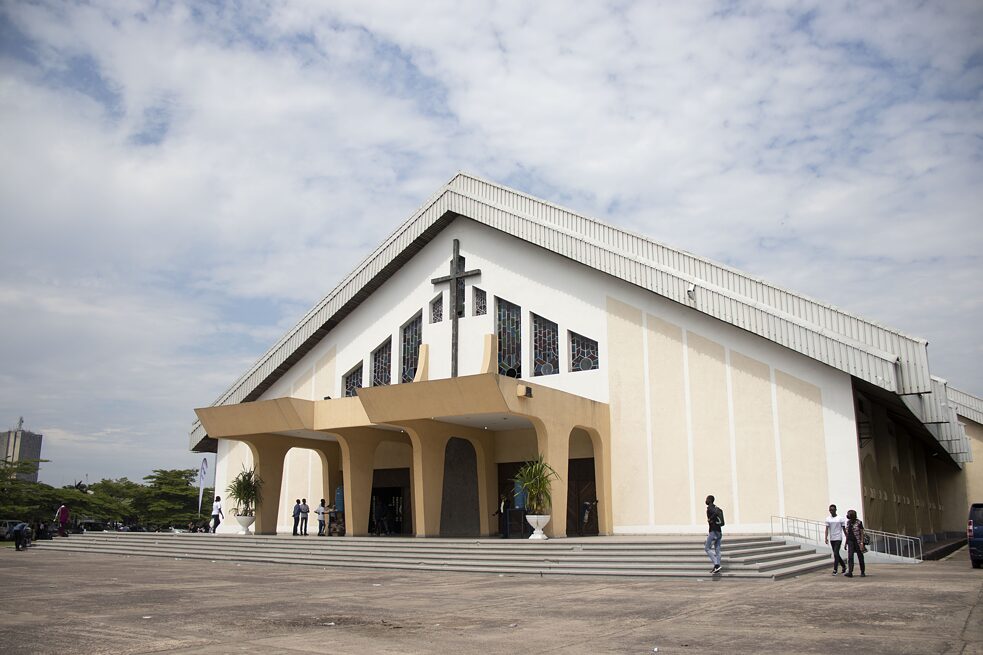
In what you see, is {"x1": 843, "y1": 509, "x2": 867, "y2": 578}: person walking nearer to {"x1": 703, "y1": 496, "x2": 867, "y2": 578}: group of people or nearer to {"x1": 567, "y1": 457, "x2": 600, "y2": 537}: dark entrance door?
{"x1": 703, "y1": 496, "x2": 867, "y2": 578}: group of people

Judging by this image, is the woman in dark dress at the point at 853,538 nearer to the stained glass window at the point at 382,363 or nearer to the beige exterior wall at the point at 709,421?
the beige exterior wall at the point at 709,421

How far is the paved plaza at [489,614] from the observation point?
6617 mm

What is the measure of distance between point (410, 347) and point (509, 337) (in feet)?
12.0

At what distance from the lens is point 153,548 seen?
21672 millimetres

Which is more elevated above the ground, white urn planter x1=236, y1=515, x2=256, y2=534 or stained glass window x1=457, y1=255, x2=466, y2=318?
stained glass window x1=457, y1=255, x2=466, y2=318

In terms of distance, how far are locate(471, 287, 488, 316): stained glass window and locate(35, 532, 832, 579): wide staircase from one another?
7.47m

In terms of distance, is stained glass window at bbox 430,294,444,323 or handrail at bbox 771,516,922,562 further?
stained glass window at bbox 430,294,444,323

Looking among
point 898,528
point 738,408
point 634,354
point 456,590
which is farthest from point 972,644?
point 898,528

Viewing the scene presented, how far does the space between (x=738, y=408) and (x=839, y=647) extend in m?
13.2

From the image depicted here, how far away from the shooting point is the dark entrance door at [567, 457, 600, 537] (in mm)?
21356

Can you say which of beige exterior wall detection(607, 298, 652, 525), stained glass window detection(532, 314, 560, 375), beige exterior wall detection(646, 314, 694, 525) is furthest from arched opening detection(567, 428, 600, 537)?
beige exterior wall detection(646, 314, 694, 525)

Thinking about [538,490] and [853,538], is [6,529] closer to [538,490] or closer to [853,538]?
[538,490]

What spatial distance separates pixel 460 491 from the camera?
75.7ft

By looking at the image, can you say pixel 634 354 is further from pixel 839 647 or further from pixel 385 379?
pixel 839 647
